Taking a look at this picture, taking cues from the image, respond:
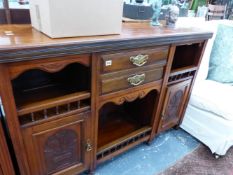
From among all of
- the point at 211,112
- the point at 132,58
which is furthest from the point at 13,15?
the point at 211,112

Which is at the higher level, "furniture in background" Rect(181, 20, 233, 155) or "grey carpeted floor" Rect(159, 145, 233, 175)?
"furniture in background" Rect(181, 20, 233, 155)

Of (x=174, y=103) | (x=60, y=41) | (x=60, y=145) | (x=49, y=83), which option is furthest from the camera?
(x=174, y=103)

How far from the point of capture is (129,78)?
101 centimetres

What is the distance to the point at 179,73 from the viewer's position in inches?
50.6

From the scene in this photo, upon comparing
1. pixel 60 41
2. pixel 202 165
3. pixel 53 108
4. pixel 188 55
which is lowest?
pixel 202 165

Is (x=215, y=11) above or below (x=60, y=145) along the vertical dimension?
above

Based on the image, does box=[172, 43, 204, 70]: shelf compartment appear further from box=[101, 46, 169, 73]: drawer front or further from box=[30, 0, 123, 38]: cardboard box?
Answer: box=[30, 0, 123, 38]: cardboard box

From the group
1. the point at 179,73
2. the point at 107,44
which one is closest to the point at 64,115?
the point at 107,44

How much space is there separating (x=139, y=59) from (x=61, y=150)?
634 millimetres

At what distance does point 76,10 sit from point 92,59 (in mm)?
206

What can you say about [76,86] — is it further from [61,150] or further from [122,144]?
[122,144]

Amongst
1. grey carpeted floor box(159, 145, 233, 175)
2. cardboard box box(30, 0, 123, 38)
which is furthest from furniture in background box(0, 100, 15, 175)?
grey carpeted floor box(159, 145, 233, 175)

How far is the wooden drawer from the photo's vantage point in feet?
3.05

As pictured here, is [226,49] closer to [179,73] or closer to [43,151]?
[179,73]
